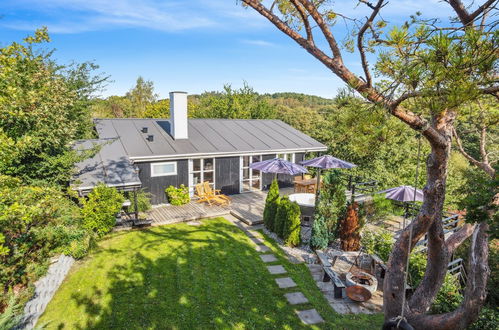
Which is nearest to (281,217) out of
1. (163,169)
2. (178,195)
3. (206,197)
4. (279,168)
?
(279,168)

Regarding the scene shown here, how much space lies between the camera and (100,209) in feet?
29.5

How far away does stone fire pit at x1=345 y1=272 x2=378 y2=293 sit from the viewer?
6.75 meters

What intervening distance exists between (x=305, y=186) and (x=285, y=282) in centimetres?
739

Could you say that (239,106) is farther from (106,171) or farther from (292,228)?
(292,228)

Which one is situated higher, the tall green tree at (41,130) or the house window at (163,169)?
the tall green tree at (41,130)

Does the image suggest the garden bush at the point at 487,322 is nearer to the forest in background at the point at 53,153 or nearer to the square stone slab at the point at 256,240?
the forest in background at the point at 53,153

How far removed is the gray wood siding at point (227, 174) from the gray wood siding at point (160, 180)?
1560 mm

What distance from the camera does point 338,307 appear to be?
625cm

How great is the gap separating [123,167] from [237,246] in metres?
5.58

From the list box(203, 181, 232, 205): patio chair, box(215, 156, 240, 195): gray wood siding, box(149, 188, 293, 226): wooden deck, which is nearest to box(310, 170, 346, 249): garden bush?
box(149, 188, 293, 226): wooden deck

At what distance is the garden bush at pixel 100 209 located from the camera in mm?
8805

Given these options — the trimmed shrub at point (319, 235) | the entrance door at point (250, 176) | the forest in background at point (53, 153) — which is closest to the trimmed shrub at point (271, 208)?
the trimmed shrub at point (319, 235)

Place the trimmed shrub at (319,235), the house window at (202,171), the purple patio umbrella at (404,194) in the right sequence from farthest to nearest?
the house window at (202,171) → the purple patio umbrella at (404,194) → the trimmed shrub at (319,235)

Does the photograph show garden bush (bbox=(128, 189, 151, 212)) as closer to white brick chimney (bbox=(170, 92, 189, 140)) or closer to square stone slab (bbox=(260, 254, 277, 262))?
white brick chimney (bbox=(170, 92, 189, 140))
